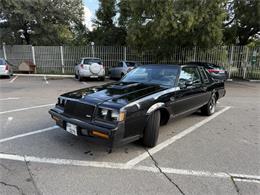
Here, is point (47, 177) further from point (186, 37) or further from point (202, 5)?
point (186, 37)

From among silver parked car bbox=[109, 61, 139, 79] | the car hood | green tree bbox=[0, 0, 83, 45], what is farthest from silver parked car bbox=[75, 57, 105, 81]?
the car hood

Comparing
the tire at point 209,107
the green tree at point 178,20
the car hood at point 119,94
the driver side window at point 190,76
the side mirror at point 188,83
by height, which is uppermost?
the green tree at point 178,20

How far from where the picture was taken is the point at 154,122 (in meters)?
3.80

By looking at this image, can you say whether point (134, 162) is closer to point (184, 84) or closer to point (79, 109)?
point (79, 109)

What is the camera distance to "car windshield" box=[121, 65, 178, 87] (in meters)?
4.68

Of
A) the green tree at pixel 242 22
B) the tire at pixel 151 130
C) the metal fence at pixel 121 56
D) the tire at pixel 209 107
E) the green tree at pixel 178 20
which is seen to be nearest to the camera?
the tire at pixel 151 130

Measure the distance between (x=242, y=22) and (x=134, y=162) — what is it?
53.4 ft

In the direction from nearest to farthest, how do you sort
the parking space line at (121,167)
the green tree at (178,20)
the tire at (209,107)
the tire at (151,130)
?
the parking space line at (121,167) → the tire at (151,130) → the tire at (209,107) → the green tree at (178,20)

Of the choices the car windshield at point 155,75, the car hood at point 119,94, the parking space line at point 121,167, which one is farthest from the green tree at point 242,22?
the parking space line at point 121,167

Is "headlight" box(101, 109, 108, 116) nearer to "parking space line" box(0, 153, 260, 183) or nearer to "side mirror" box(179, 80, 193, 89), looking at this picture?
"parking space line" box(0, 153, 260, 183)

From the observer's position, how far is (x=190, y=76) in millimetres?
5250

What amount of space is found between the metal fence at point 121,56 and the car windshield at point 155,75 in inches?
482

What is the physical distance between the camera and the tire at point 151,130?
3746 mm

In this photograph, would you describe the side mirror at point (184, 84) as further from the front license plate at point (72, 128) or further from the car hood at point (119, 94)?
the front license plate at point (72, 128)
